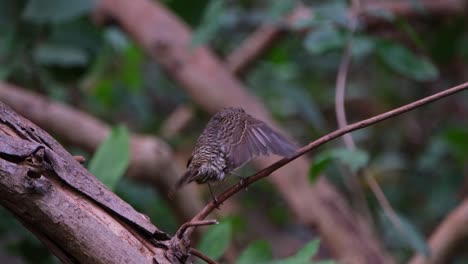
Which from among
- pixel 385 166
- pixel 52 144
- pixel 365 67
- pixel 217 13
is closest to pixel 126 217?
pixel 52 144

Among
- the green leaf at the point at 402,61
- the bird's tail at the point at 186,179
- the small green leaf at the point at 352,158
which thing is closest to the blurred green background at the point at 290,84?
the green leaf at the point at 402,61

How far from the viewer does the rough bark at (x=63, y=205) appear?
81cm

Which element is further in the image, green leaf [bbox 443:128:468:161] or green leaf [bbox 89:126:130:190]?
green leaf [bbox 443:128:468:161]

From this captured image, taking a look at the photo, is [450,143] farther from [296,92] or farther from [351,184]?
[296,92]

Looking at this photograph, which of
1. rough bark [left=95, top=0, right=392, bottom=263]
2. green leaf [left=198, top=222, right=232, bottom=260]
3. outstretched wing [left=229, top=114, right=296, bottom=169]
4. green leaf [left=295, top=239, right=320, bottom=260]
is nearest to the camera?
outstretched wing [left=229, top=114, right=296, bottom=169]

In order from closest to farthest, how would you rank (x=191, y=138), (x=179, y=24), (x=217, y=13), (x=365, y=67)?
(x=217, y=13)
(x=179, y=24)
(x=191, y=138)
(x=365, y=67)

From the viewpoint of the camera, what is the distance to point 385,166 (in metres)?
2.68

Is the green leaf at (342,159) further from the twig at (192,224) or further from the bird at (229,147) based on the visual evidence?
the twig at (192,224)

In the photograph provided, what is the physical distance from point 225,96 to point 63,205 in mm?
1521

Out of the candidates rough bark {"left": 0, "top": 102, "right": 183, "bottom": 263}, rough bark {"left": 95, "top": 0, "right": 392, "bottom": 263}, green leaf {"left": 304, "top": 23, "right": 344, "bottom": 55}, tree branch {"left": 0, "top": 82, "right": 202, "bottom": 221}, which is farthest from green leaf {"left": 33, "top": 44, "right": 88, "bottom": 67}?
rough bark {"left": 0, "top": 102, "right": 183, "bottom": 263}

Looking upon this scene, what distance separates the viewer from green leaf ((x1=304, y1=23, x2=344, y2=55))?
5.91 feet

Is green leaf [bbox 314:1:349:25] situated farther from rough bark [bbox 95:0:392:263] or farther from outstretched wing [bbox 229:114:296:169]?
outstretched wing [bbox 229:114:296:169]

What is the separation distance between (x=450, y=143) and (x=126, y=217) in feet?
4.46

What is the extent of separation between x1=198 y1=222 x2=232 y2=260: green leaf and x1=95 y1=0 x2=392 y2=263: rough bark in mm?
752
